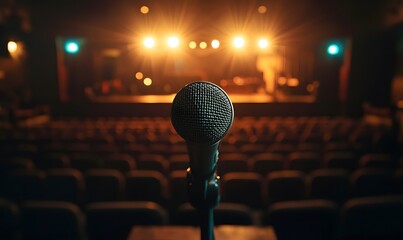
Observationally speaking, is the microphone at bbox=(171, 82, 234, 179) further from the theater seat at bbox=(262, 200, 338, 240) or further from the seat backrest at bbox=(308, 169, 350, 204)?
the seat backrest at bbox=(308, 169, 350, 204)

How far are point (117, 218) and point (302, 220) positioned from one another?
1501mm

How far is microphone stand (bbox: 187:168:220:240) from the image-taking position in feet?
3.18

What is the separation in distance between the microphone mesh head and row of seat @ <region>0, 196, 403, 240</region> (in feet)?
5.66

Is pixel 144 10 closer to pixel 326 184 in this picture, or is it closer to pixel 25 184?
pixel 25 184

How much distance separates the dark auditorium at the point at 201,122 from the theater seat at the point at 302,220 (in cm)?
1

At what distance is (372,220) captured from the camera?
258cm

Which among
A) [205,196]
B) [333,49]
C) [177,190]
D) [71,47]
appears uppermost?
[71,47]

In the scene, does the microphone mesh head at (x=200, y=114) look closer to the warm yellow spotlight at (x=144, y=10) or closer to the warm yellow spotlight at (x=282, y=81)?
the warm yellow spotlight at (x=144, y=10)

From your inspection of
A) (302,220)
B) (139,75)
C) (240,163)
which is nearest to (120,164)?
(240,163)

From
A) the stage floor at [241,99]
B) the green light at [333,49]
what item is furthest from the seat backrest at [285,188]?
the green light at [333,49]

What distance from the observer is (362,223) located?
260cm

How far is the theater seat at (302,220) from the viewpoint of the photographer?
2.57 metres

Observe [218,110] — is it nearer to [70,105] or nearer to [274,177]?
[274,177]

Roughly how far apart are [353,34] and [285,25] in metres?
2.69
